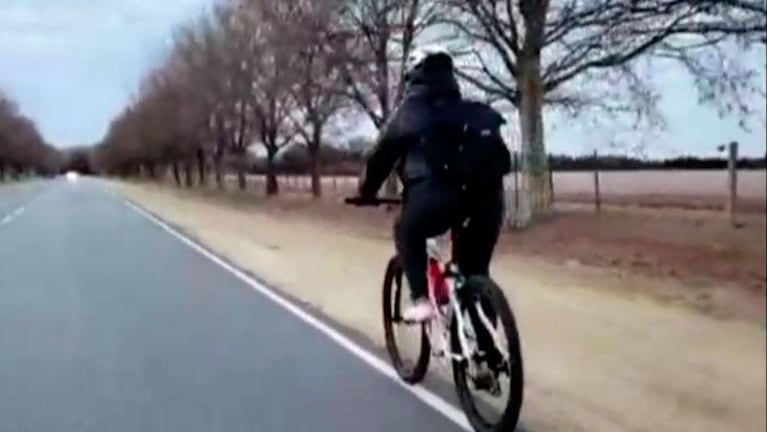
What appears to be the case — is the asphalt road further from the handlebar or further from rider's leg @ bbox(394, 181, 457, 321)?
the handlebar

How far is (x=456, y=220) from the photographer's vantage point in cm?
823

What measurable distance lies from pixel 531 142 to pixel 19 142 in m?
10.7

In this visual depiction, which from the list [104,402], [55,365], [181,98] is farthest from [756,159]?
[181,98]

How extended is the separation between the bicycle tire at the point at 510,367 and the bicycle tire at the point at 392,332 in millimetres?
1143

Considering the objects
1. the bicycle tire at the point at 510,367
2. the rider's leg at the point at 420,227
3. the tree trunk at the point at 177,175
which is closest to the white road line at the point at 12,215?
the rider's leg at the point at 420,227

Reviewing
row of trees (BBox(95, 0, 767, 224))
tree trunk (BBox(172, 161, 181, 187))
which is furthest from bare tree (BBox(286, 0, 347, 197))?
tree trunk (BBox(172, 161, 181, 187))

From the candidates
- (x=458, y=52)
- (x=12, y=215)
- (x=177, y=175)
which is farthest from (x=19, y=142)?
(x=177, y=175)

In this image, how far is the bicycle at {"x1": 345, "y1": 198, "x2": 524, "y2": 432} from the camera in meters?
7.32

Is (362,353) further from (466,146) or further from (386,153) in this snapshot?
(466,146)

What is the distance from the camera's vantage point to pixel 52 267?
22.1 m

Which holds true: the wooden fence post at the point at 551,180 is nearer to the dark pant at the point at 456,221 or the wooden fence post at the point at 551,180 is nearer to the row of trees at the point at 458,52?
the row of trees at the point at 458,52

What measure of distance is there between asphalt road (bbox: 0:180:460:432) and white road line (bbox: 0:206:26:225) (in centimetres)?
2052

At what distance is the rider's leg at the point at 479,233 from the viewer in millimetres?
8133

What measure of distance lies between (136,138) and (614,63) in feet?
225
